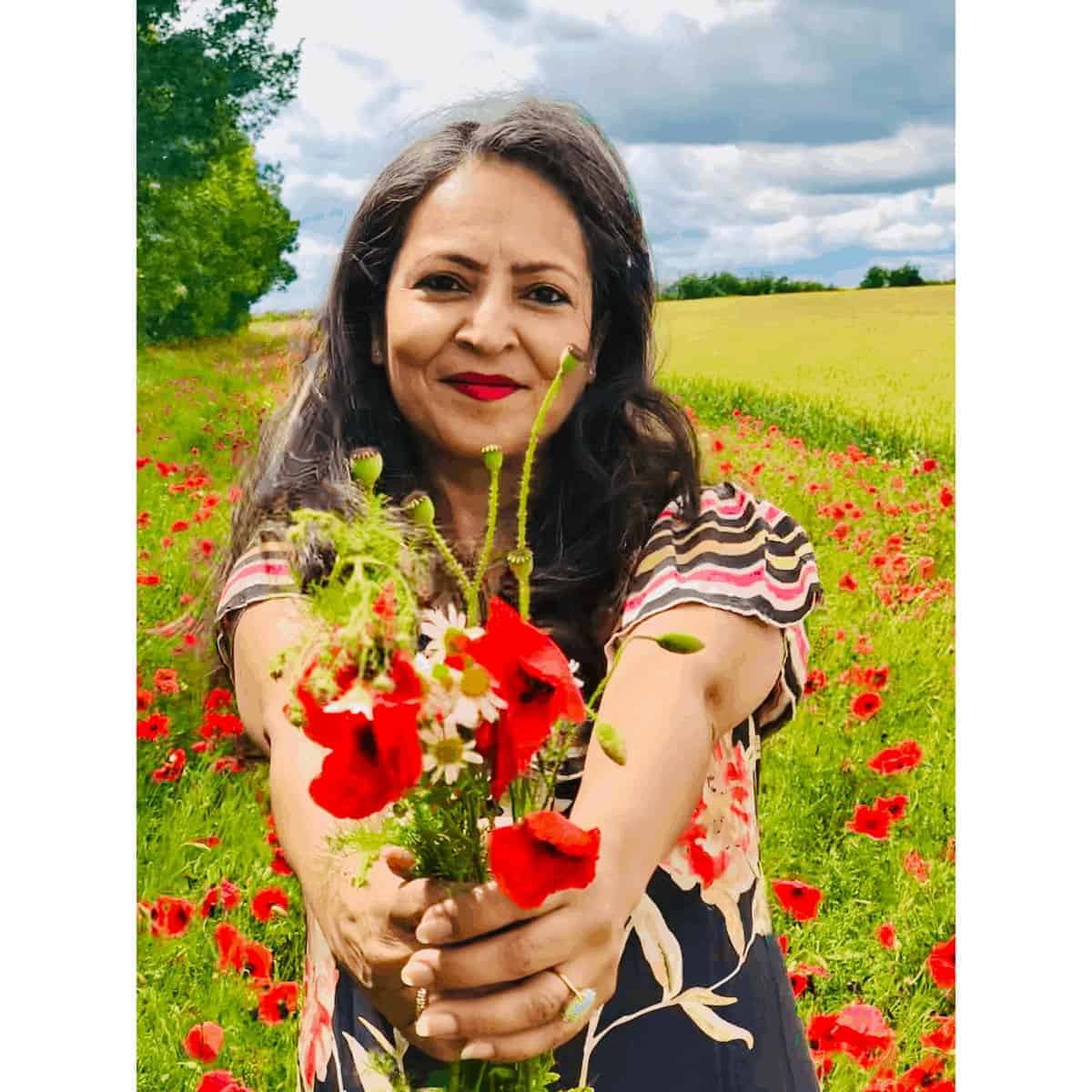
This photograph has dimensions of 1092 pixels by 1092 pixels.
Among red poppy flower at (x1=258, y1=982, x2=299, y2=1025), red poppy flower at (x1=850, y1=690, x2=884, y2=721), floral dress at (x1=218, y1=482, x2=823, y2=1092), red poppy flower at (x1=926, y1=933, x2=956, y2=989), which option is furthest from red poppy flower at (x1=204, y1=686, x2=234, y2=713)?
red poppy flower at (x1=926, y1=933, x2=956, y2=989)

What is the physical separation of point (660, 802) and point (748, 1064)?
298mm

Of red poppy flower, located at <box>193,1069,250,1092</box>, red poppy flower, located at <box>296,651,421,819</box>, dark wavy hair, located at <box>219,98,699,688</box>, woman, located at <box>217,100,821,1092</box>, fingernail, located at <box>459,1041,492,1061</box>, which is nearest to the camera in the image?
red poppy flower, located at <box>296,651,421,819</box>

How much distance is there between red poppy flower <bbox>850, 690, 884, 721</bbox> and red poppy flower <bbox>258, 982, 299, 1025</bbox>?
59 cm

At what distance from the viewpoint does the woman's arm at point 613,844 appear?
975 millimetres

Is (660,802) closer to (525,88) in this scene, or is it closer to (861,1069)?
(861,1069)

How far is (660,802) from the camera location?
1095 millimetres

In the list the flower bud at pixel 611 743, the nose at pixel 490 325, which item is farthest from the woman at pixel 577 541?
the flower bud at pixel 611 743

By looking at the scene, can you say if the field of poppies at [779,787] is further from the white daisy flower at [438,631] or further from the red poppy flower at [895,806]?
the white daisy flower at [438,631]

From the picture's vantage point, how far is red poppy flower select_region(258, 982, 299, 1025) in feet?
4.54

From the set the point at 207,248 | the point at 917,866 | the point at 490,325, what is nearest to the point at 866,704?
the point at 917,866

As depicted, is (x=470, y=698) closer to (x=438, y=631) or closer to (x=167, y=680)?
(x=438, y=631)

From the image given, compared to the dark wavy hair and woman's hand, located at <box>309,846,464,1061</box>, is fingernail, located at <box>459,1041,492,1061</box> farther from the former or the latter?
the dark wavy hair

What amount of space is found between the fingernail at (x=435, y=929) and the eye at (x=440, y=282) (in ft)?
1.79
